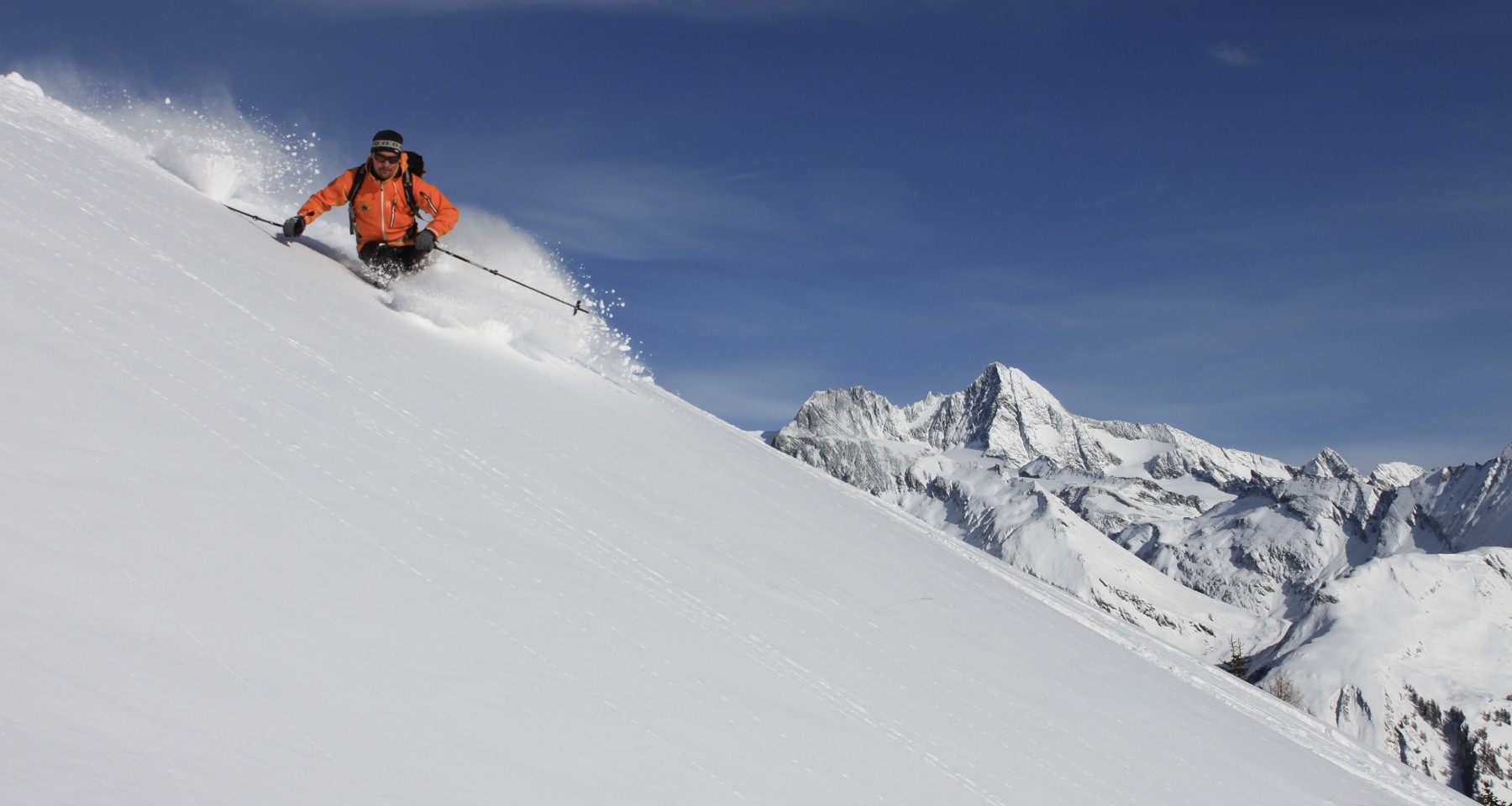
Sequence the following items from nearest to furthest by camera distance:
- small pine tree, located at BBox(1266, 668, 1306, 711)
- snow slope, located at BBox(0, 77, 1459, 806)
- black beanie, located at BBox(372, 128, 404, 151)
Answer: snow slope, located at BBox(0, 77, 1459, 806), black beanie, located at BBox(372, 128, 404, 151), small pine tree, located at BBox(1266, 668, 1306, 711)

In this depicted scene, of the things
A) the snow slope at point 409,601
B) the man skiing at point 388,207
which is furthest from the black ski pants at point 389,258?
the snow slope at point 409,601

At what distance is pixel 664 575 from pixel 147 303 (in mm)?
3563

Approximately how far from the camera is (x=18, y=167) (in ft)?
25.4

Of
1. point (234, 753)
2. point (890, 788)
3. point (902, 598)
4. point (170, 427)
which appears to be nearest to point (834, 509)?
point (902, 598)

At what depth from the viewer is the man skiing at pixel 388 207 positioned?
1102 centimetres

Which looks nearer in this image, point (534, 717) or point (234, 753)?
point (234, 753)

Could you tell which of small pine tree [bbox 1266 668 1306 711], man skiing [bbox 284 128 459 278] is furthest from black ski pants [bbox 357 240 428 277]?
small pine tree [bbox 1266 668 1306 711]

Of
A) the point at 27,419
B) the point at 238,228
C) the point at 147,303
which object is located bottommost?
the point at 27,419

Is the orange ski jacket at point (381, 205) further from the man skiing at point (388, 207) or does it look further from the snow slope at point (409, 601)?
the snow slope at point (409, 601)

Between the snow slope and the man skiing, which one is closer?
the snow slope

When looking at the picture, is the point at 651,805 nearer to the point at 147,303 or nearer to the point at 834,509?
the point at 147,303

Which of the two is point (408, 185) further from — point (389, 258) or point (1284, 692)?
point (1284, 692)

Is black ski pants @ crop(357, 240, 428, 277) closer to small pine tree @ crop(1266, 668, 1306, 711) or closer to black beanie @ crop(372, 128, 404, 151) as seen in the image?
black beanie @ crop(372, 128, 404, 151)

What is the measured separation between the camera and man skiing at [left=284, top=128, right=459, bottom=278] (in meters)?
11.0
